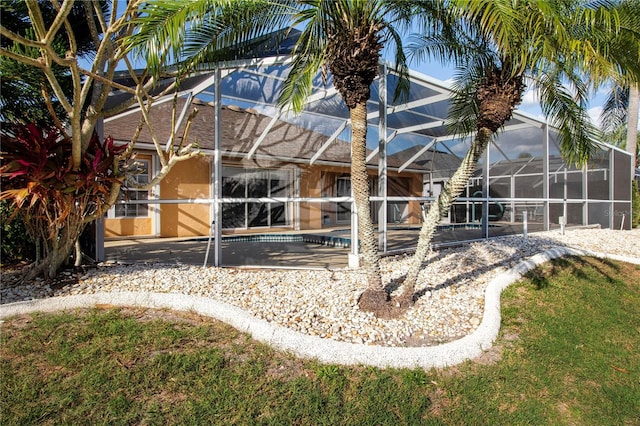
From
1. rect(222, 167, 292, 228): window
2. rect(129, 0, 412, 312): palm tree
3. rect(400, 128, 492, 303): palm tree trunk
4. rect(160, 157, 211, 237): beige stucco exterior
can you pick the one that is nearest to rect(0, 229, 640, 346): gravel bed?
rect(400, 128, 492, 303): palm tree trunk

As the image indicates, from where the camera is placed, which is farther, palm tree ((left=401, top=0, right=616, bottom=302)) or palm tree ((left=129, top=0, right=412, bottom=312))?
palm tree ((left=129, top=0, right=412, bottom=312))

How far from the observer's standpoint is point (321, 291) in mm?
4930

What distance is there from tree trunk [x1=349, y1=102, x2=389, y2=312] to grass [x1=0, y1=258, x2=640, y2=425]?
120 cm

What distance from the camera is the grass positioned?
2.59 metres

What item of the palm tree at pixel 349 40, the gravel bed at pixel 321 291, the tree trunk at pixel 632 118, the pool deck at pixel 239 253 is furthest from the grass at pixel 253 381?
the tree trunk at pixel 632 118

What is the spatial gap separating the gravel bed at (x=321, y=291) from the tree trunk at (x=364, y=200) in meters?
0.23

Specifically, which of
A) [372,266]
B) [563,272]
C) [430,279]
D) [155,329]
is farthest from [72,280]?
[563,272]

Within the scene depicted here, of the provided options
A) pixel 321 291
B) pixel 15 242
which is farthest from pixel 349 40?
pixel 15 242

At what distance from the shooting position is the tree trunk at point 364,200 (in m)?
4.18

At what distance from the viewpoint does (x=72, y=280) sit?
4.93 meters

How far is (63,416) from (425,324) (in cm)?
331

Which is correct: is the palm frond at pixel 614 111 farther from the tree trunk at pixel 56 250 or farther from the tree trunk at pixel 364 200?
the tree trunk at pixel 56 250

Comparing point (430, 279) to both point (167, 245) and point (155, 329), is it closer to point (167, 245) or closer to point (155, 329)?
point (155, 329)

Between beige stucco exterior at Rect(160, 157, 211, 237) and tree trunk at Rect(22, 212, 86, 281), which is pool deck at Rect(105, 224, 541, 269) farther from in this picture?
tree trunk at Rect(22, 212, 86, 281)
